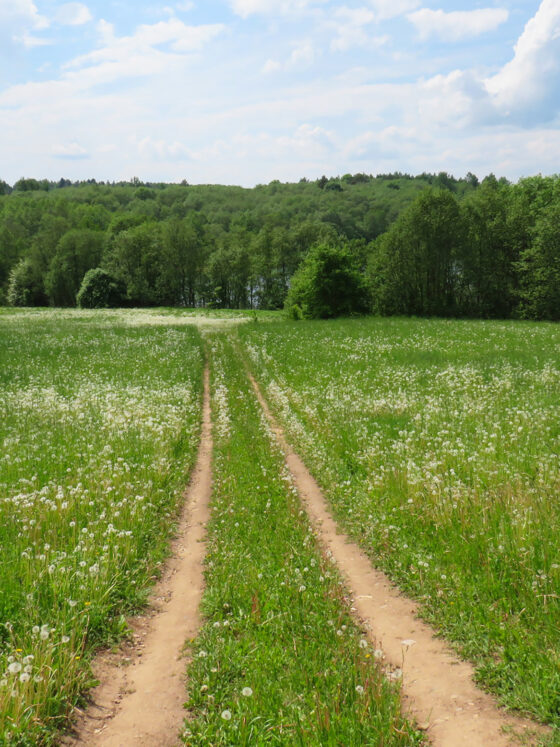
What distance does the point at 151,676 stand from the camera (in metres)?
4.82

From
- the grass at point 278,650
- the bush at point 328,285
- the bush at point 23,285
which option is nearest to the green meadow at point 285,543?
the grass at point 278,650

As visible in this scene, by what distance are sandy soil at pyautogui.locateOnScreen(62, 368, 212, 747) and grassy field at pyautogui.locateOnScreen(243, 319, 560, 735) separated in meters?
2.77

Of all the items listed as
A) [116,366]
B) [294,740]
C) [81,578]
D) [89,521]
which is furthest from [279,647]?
[116,366]

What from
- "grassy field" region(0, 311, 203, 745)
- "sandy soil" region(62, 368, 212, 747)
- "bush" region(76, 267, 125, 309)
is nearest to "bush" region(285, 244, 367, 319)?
"grassy field" region(0, 311, 203, 745)

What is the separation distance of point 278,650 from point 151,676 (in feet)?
4.25

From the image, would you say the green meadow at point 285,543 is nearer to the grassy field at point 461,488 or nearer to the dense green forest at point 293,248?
the grassy field at point 461,488

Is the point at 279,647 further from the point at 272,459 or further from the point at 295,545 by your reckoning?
the point at 272,459

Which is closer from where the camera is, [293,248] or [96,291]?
[96,291]

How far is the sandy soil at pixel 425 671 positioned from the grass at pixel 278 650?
24cm

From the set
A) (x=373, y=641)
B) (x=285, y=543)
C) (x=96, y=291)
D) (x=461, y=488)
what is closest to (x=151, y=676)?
(x=373, y=641)

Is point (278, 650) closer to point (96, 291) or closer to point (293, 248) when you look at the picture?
point (96, 291)

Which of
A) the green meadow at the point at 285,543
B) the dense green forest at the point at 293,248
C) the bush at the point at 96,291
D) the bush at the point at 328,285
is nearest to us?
the green meadow at the point at 285,543

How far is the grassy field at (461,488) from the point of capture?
4.97 meters

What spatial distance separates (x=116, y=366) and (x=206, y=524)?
16.2 m
